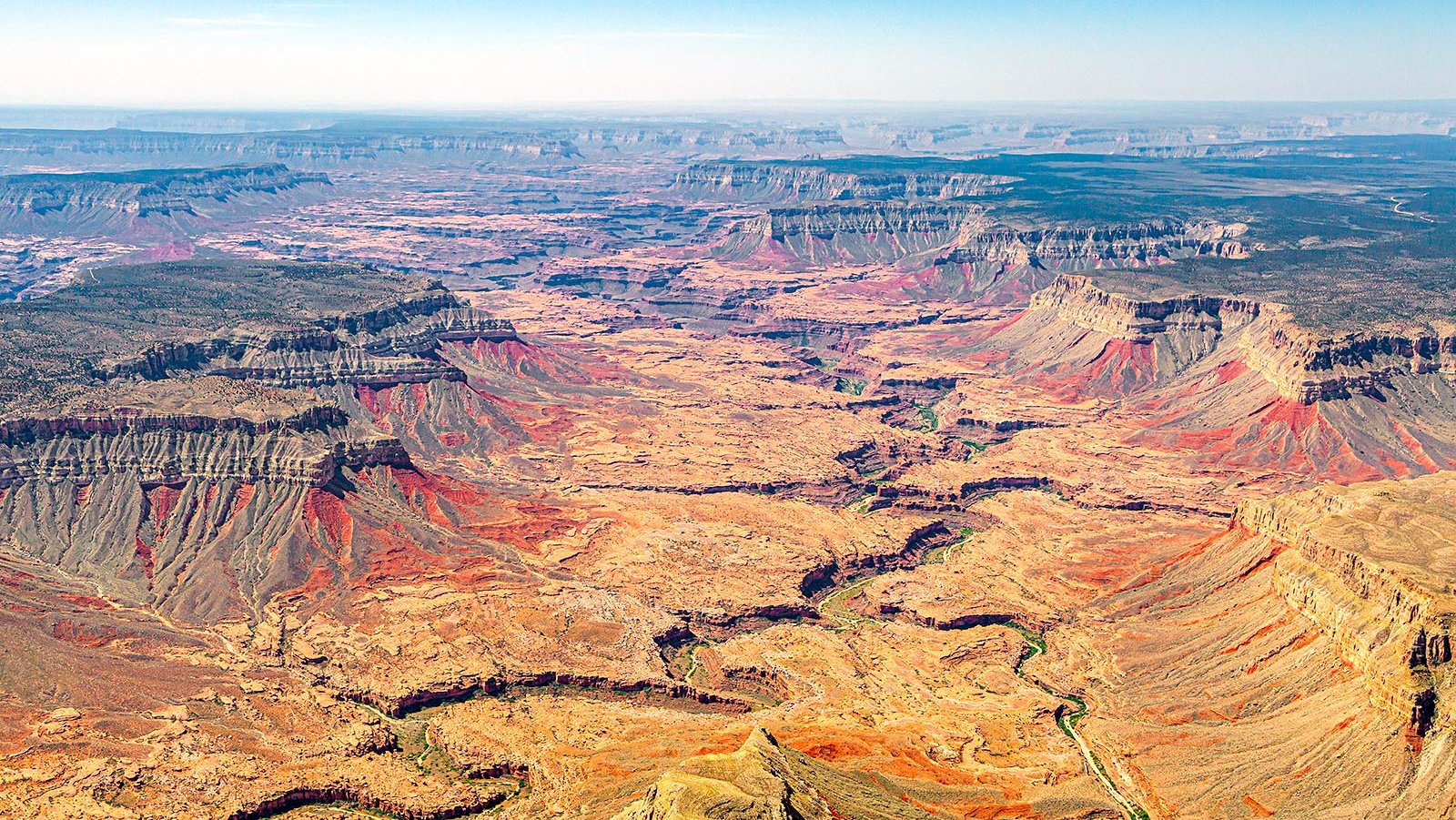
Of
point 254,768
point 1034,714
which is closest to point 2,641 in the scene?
point 254,768

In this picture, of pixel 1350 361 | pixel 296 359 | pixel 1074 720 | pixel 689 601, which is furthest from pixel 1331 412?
pixel 296 359

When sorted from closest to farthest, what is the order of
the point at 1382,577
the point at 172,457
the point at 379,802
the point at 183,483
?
1. the point at 379,802
2. the point at 1382,577
3. the point at 183,483
4. the point at 172,457

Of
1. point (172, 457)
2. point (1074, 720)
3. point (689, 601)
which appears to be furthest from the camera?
point (172, 457)

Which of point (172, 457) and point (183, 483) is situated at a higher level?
point (172, 457)

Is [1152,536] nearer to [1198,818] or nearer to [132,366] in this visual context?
[1198,818]

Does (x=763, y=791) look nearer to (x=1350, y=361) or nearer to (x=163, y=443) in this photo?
(x=163, y=443)

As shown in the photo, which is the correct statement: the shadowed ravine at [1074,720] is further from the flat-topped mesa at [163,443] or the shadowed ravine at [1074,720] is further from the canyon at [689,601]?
the flat-topped mesa at [163,443]

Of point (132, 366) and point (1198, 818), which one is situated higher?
point (132, 366)

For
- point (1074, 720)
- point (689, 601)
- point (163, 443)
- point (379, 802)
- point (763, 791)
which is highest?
point (163, 443)
